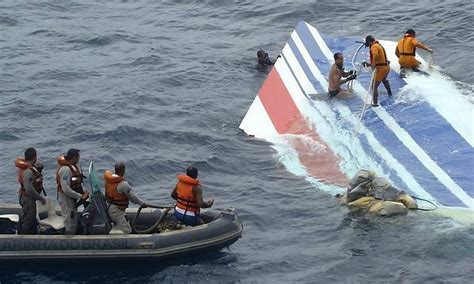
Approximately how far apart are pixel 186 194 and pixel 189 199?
0.34 ft

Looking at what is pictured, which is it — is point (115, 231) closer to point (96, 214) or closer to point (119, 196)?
point (96, 214)

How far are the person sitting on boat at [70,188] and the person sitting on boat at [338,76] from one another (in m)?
9.18

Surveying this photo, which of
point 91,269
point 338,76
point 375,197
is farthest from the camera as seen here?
point 338,76

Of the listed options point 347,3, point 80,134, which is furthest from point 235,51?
point 80,134

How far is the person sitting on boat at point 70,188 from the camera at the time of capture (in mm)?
14844

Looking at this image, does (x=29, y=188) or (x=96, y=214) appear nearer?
(x=29, y=188)

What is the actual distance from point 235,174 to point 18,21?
1595 centimetres

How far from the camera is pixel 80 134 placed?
21844 mm

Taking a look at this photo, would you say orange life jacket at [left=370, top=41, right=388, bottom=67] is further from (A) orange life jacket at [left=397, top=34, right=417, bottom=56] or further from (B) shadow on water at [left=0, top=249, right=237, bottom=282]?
(B) shadow on water at [left=0, top=249, right=237, bottom=282]

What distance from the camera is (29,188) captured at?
14852 mm

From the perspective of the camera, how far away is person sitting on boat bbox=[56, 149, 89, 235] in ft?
48.7

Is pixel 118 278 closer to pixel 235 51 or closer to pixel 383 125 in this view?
pixel 383 125

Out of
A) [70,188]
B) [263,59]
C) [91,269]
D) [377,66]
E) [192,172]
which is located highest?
[377,66]

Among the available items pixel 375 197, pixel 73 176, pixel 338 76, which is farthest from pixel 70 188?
pixel 338 76
